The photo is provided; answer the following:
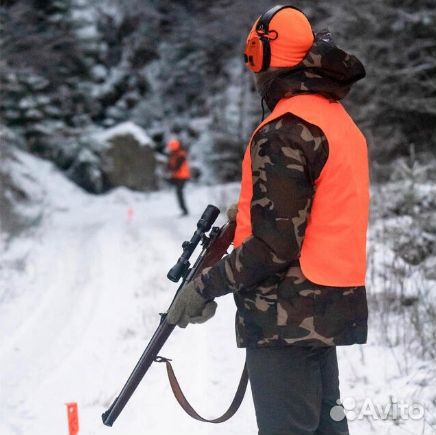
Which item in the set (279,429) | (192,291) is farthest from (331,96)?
(279,429)

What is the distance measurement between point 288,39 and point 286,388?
1382mm

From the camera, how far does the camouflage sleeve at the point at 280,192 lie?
224 centimetres

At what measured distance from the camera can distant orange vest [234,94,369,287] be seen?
2.32 metres

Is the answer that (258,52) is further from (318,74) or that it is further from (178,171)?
(178,171)

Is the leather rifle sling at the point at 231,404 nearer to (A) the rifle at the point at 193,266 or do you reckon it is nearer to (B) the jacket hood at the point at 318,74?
(A) the rifle at the point at 193,266

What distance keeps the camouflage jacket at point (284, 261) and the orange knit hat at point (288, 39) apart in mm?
51

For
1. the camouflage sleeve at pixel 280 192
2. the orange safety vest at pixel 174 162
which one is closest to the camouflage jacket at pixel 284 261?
the camouflage sleeve at pixel 280 192

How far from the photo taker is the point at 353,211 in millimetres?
2391

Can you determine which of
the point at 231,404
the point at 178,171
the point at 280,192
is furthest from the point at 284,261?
the point at 178,171

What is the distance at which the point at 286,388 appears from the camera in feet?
7.84

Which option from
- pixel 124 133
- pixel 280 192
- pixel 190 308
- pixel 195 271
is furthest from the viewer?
pixel 124 133

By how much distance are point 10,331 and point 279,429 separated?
476cm

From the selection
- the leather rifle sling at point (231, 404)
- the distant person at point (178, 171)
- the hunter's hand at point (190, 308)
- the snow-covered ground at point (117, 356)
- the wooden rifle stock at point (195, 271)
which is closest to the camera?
the hunter's hand at point (190, 308)

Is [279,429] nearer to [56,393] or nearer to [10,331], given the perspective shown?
[56,393]
